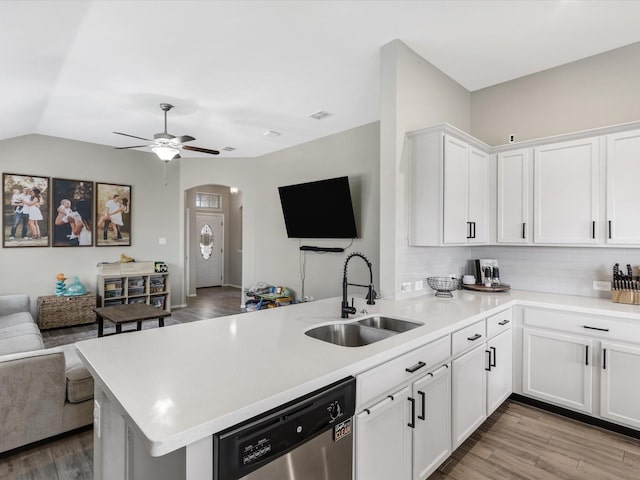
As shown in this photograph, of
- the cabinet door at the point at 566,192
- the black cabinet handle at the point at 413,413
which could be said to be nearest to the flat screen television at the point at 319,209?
the cabinet door at the point at 566,192

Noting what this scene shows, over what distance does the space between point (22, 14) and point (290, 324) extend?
2.51 m

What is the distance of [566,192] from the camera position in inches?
117

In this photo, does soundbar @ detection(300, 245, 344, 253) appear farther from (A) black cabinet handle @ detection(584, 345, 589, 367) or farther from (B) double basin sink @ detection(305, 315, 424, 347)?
(A) black cabinet handle @ detection(584, 345, 589, 367)

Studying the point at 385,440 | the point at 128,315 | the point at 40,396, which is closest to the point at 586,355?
the point at 385,440

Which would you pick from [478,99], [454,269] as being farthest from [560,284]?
[478,99]

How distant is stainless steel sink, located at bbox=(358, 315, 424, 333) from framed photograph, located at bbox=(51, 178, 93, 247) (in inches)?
217

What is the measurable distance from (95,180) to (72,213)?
667 millimetres

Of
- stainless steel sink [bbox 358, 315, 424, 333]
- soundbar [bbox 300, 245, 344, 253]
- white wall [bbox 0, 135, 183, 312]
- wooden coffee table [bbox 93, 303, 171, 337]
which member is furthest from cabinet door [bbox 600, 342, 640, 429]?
white wall [bbox 0, 135, 183, 312]

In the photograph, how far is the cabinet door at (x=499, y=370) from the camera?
2543mm

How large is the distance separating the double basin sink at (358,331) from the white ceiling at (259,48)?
2.16 m

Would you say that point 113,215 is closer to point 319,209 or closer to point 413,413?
point 319,209

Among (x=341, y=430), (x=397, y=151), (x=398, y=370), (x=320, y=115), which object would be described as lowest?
(x=341, y=430)

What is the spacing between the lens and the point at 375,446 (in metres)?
1.50

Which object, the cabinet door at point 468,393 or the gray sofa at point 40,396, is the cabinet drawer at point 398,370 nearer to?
the cabinet door at point 468,393
